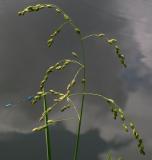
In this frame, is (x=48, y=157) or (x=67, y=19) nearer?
(x=67, y=19)

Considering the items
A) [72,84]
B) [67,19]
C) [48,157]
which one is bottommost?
[48,157]

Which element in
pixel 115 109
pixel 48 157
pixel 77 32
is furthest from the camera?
pixel 48 157

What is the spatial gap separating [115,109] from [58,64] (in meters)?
0.43

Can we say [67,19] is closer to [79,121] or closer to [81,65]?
[81,65]

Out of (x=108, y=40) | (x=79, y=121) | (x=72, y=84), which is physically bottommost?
(x=79, y=121)

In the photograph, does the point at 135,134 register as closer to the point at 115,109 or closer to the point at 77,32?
the point at 115,109

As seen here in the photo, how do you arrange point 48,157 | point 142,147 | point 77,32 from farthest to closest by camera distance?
point 48,157
point 77,32
point 142,147

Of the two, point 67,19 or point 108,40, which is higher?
point 67,19

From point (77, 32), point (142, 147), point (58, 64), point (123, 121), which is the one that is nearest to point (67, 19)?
point (77, 32)

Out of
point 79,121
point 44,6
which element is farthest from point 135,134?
point 44,6

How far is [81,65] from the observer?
226 centimetres

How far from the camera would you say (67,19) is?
2.19 metres

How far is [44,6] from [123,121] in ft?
2.62

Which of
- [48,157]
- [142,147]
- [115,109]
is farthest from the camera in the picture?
[48,157]
